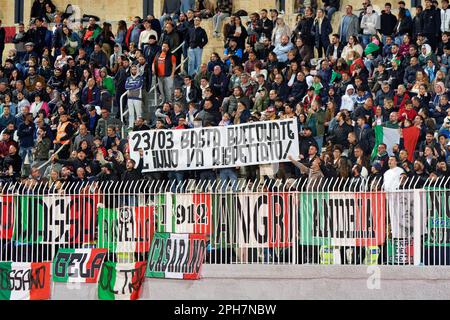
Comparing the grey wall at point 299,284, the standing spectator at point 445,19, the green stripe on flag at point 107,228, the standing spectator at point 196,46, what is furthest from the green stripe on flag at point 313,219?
the standing spectator at point 196,46

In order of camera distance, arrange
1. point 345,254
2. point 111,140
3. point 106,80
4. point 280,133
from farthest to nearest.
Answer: point 106,80 → point 111,140 → point 280,133 → point 345,254

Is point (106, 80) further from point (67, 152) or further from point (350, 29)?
point (350, 29)

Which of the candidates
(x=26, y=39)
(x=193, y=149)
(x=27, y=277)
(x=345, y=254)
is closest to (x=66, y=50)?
(x=26, y=39)

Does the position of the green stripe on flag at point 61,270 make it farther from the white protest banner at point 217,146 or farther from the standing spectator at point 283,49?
the standing spectator at point 283,49

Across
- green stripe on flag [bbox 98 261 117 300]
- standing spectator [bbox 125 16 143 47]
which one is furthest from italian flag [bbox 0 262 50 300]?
standing spectator [bbox 125 16 143 47]

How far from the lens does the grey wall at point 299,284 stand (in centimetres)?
2588

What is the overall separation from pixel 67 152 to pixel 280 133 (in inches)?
217

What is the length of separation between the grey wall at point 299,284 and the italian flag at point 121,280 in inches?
5.5

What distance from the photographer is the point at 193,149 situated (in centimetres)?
3172

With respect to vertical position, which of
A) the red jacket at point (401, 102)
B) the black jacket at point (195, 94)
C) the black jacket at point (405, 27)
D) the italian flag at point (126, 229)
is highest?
the black jacket at point (405, 27)

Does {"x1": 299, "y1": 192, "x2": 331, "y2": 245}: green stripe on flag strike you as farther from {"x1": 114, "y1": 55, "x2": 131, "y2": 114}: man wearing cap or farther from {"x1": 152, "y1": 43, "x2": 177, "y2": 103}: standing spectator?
{"x1": 114, "y1": 55, "x2": 131, "y2": 114}: man wearing cap

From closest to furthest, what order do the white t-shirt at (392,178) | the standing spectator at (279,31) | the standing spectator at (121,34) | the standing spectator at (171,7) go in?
Result: the white t-shirt at (392,178)
the standing spectator at (279,31)
the standing spectator at (121,34)
the standing spectator at (171,7)

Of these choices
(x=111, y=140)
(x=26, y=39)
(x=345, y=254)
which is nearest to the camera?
(x=345, y=254)
